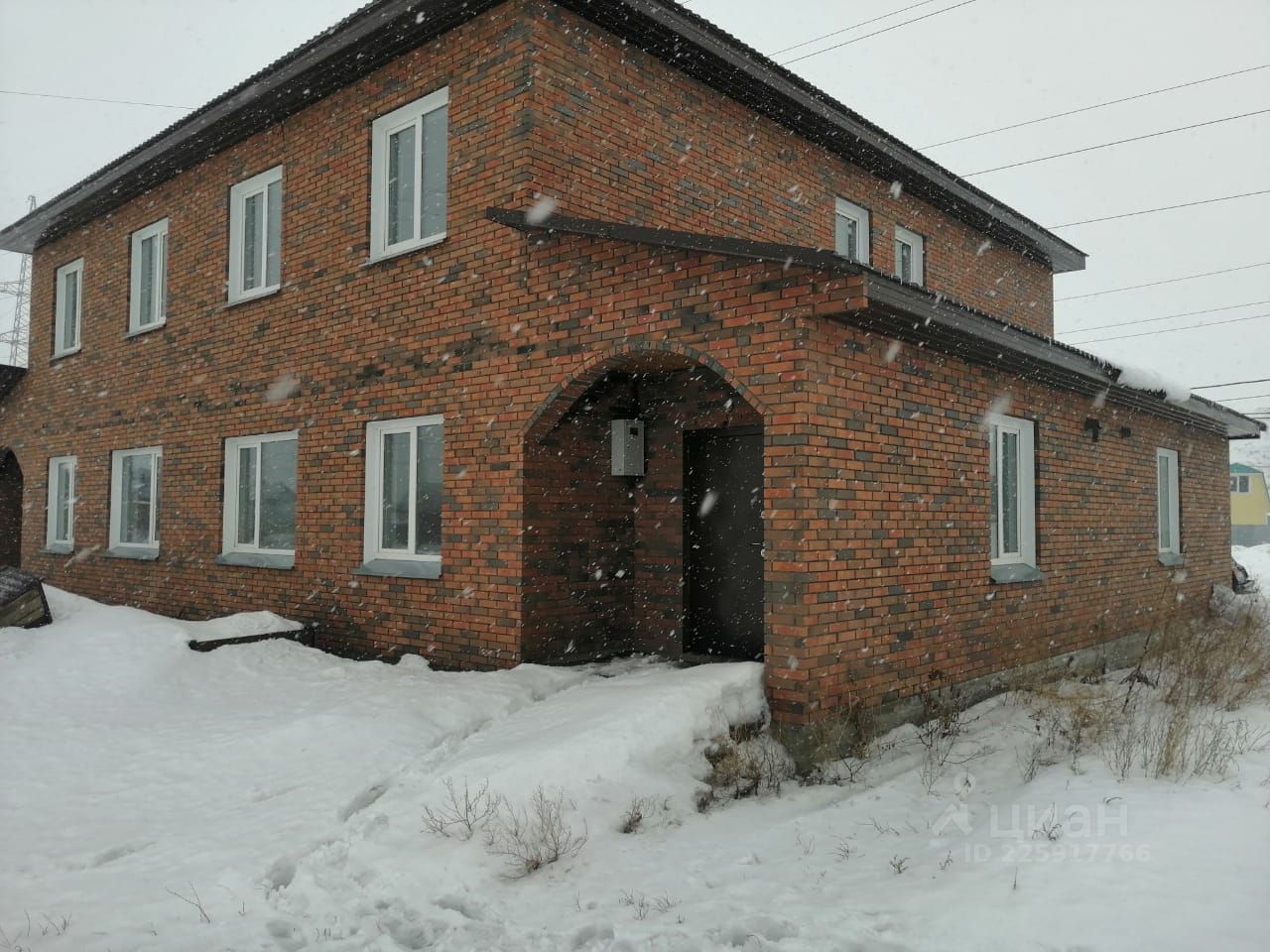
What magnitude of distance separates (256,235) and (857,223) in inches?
283

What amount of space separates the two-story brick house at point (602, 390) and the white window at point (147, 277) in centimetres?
48

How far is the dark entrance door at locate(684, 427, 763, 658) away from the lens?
7367 millimetres

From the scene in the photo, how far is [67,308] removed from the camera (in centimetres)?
1365

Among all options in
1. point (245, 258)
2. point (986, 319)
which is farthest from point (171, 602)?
point (986, 319)

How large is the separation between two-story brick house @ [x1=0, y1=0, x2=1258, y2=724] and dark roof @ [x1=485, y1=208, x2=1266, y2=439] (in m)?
0.04

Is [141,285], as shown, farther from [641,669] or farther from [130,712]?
[641,669]

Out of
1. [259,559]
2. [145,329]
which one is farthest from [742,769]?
[145,329]

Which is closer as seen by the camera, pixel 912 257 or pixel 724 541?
pixel 724 541

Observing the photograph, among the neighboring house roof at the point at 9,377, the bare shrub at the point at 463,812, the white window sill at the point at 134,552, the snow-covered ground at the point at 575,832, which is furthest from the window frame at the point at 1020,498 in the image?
the neighboring house roof at the point at 9,377

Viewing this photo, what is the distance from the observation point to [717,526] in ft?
24.9

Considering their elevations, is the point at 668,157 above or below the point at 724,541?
above

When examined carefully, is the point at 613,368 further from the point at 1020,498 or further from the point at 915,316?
the point at 1020,498

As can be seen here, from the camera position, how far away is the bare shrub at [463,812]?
14.1 ft

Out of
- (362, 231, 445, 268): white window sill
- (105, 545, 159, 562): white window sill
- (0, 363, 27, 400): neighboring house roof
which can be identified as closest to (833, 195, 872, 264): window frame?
(362, 231, 445, 268): white window sill
